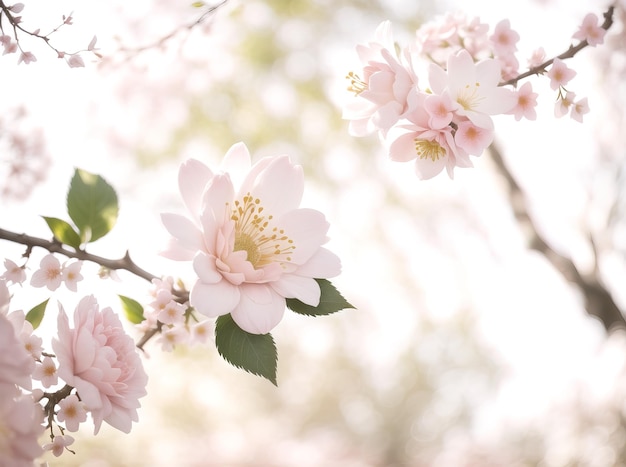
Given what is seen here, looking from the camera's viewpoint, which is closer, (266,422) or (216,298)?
(216,298)

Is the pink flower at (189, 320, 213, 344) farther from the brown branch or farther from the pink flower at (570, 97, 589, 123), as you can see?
the brown branch

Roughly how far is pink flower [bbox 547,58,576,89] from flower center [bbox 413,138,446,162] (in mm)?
128

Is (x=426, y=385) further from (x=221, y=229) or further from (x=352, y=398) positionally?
(x=221, y=229)

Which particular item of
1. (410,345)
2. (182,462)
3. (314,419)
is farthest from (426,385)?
(182,462)

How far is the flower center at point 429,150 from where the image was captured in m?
0.49

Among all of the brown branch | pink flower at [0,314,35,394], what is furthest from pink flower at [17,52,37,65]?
the brown branch

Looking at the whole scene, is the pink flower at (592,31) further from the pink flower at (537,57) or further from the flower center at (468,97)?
the flower center at (468,97)

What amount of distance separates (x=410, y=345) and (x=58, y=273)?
3.35 m

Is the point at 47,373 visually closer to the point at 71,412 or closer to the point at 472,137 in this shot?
the point at 71,412

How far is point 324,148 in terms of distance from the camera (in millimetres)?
3570

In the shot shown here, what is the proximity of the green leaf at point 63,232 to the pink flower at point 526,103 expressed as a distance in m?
0.37

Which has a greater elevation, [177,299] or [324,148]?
[177,299]

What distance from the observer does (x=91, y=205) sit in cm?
51

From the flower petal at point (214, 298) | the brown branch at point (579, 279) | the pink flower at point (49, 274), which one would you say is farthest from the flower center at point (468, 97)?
the brown branch at point (579, 279)
